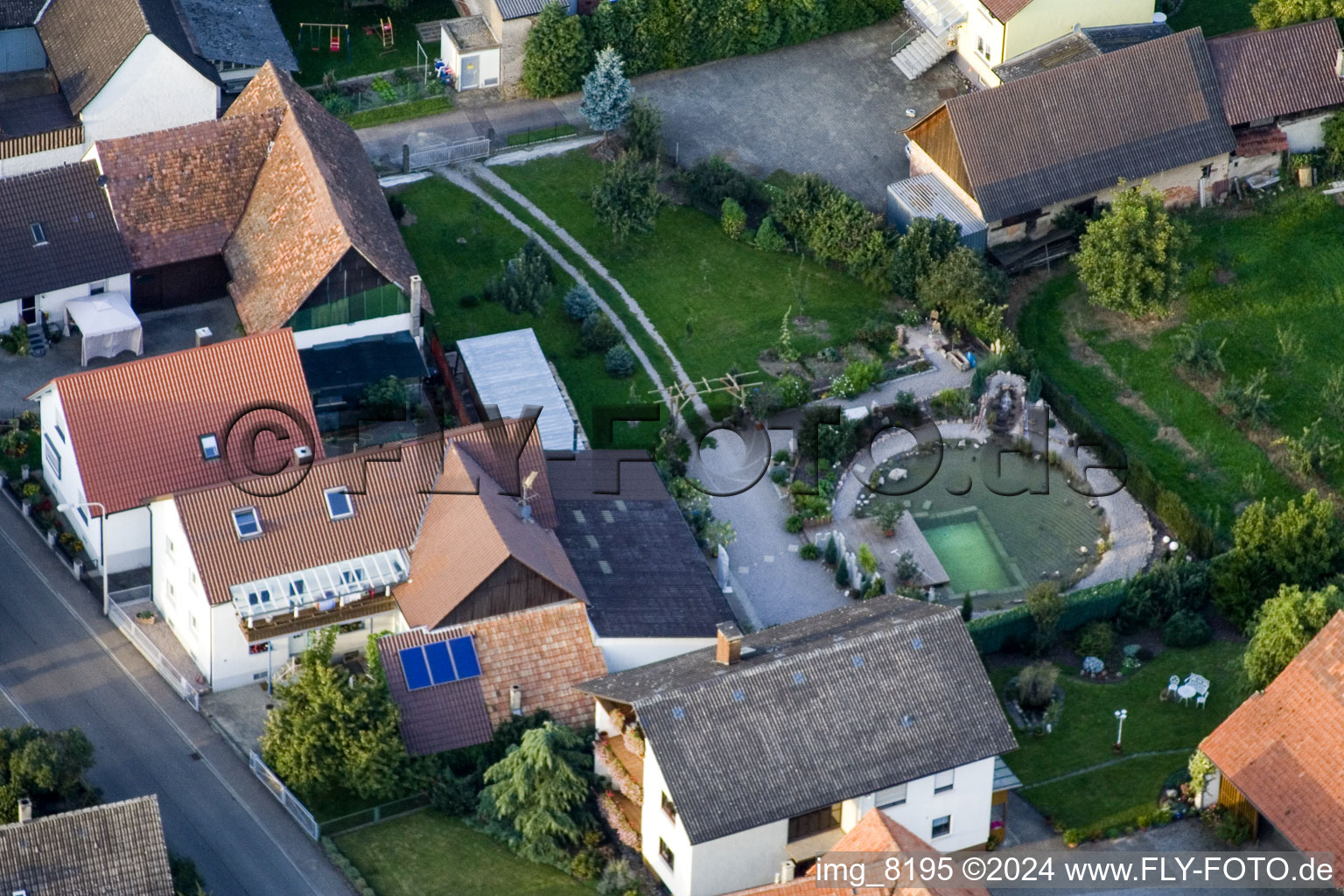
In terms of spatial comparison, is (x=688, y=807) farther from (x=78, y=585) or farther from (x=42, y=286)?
(x=42, y=286)

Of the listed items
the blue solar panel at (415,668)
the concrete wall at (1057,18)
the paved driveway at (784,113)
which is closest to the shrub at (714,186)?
the paved driveway at (784,113)

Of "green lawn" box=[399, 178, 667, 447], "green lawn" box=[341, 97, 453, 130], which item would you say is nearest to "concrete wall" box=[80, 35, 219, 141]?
"green lawn" box=[341, 97, 453, 130]

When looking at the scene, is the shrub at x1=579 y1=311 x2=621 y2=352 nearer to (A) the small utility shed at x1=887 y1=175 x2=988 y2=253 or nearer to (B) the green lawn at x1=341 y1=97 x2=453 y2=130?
(A) the small utility shed at x1=887 y1=175 x2=988 y2=253

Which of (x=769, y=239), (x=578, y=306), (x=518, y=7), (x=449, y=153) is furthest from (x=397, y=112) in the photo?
(x=769, y=239)

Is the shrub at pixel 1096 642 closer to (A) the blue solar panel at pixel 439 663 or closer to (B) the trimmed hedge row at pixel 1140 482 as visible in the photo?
(B) the trimmed hedge row at pixel 1140 482

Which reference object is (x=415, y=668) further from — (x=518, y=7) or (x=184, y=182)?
(x=518, y=7)
